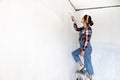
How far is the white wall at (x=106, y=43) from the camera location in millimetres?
4012

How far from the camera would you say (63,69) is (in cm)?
377

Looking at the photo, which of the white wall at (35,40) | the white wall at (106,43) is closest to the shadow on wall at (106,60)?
the white wall at (106,43)

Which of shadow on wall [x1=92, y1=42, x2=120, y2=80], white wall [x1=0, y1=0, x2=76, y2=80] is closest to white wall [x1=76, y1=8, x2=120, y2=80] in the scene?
shadow on wall [x1=92, y1=42, x2=120, y2=80]

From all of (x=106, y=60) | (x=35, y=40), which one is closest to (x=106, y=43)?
(x=106, y=60)

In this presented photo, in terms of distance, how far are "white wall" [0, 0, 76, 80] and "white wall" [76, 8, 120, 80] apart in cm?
60

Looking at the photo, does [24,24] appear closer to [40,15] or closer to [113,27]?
[40,15]

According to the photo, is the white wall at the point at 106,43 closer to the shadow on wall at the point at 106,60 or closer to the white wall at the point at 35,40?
the shadow on wall at the point at 106,60

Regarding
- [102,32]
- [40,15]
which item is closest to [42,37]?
[40,15]

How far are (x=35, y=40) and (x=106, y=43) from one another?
1.88 meters

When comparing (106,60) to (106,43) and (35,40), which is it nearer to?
(106,43)

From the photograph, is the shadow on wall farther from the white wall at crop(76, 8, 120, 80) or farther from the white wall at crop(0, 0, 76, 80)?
the white wall at crop(0, 0, 76, 80)

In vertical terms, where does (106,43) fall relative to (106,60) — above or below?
above

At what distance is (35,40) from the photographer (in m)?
2.86

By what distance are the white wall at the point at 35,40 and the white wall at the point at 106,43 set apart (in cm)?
60
